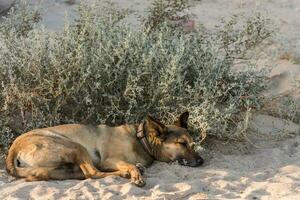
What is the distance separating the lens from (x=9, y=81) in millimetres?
6746

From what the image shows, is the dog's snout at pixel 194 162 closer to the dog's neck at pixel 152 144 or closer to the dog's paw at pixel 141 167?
the dog's neck at pixel 152 144

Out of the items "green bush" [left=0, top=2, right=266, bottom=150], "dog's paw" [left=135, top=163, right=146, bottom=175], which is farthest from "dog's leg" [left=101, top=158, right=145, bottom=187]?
"green bush" [left=0, top=2, right=266, bottom=150]

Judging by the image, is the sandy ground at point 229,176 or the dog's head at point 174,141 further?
the dog's head at point 174,141

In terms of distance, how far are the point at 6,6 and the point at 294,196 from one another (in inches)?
284

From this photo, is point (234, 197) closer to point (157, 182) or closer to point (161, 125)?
point (157, 182)

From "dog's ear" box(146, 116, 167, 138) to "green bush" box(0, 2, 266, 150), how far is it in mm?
364

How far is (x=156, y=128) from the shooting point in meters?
6.35

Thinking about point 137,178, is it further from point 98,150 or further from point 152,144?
point 152,144

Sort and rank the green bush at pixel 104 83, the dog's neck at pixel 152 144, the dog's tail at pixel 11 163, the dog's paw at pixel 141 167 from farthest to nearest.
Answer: the green bush at pixel 104 83
the dog's neck at pixel 152 144
the dog's paw at pixel 141 167
the dog's tail at pixel 11 163

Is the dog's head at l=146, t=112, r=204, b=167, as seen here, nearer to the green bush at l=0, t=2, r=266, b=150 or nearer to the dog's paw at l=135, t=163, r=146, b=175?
the green bush at l=0, t=2, r=266, b=150

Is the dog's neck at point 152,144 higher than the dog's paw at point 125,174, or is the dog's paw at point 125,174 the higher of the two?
the dog's neck at point 152,144

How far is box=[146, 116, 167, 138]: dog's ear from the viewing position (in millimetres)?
6281

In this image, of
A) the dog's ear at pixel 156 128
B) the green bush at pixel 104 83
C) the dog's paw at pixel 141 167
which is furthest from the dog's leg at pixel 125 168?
the green bush at pixel 104 83

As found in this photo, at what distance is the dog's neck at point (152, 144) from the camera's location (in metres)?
6.42
